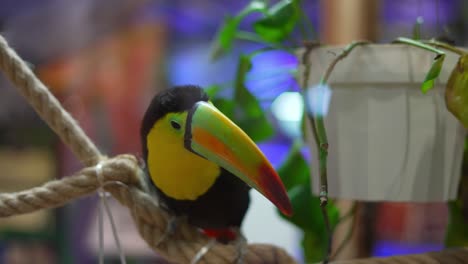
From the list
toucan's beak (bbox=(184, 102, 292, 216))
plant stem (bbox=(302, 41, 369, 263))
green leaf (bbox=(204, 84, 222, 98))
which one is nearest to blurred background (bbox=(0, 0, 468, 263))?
green leaf (bbox=(204, 84, 222, 98))

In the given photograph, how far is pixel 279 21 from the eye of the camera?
616mm

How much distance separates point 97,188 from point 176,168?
2.8 inches

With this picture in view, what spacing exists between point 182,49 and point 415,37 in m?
0.89

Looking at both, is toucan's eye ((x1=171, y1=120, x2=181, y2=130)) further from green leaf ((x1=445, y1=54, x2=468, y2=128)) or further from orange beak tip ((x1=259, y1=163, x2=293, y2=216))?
green leaf ((x1=445, y1=54, x2=468, y2=128))

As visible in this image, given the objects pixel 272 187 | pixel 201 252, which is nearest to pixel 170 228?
Result: pixel 201 252

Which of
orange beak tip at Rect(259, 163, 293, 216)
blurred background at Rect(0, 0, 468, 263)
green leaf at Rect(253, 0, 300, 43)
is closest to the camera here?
orange beak tip at Rect(259, 163, 293, 216)

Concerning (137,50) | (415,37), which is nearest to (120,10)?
(137,50)

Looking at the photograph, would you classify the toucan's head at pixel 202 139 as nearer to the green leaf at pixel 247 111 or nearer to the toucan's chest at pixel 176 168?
the toucan's chest at pixel 176 168

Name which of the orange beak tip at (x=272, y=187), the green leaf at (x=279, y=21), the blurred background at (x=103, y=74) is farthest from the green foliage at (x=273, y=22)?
the blurred background at (x=103, y=74)

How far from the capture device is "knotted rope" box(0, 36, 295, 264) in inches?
19.7

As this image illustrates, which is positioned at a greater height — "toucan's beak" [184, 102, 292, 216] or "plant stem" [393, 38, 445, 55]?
"plant stem" [393, 38, 445, 55]

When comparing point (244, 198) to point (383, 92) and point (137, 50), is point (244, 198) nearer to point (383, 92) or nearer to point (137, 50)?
point (383, 92)

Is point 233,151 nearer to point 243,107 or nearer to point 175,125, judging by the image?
point 175,125

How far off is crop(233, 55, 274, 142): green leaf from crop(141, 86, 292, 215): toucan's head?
0.19 metres
